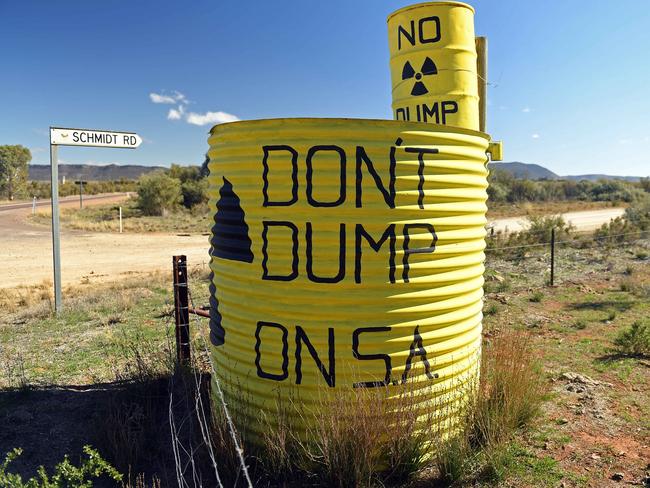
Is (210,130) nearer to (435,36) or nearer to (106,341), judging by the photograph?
(435,36)

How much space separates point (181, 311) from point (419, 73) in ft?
12.1

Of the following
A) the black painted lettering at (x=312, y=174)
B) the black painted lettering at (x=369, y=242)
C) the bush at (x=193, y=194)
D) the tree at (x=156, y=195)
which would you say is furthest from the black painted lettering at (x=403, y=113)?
the bush at (x=193, y=194)

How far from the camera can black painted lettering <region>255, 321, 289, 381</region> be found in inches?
142

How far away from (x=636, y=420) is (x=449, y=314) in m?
2.48

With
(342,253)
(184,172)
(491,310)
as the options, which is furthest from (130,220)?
(342,253)

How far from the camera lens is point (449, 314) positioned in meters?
3.81

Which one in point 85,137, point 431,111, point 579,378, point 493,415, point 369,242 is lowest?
point 579,378

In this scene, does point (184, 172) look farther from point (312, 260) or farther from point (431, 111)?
point (312, 260)

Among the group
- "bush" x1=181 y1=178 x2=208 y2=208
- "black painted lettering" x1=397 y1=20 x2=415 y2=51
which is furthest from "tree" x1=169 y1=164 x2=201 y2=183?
"black painted lettering" x1=397 y1=20 x2=415 y2=51

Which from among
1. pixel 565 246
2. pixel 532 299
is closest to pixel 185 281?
pixel 532 299

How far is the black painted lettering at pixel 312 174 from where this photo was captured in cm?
348

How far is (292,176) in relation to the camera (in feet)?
11.6

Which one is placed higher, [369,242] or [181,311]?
[369,242]

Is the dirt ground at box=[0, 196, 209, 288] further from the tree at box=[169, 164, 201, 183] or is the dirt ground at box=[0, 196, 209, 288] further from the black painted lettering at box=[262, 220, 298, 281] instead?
the tree at box=[169, 164, 201, 183]
